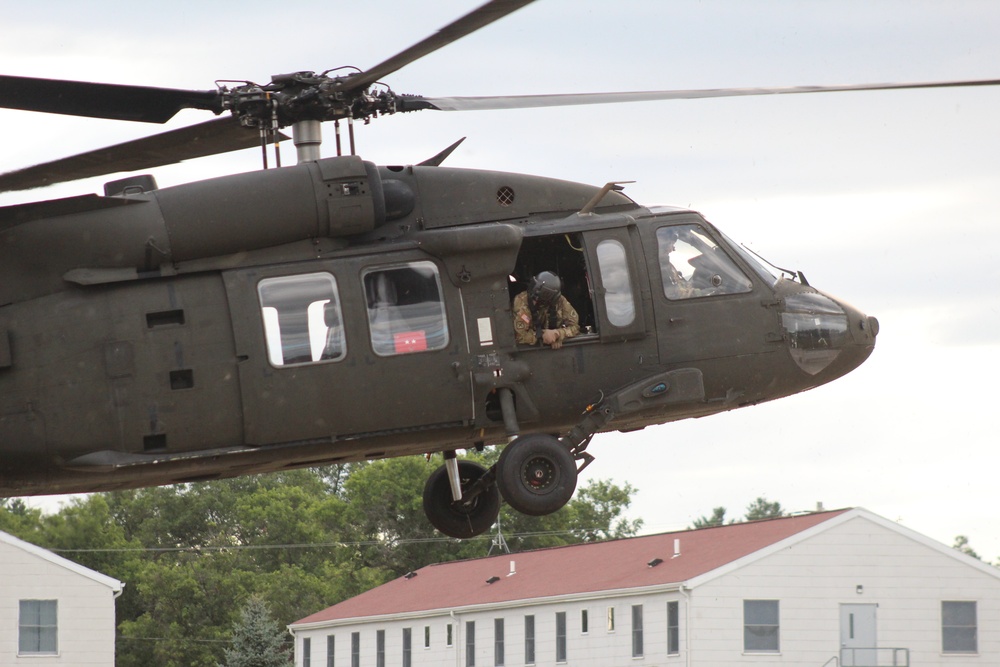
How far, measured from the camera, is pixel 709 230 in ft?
53.9

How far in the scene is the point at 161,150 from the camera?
52.4ft

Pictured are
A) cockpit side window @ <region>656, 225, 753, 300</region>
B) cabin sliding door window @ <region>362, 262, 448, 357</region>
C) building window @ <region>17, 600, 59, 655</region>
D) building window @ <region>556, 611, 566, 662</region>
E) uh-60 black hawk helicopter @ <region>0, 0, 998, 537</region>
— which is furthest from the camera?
building window @ <region>556, 611, 566, 662</region>

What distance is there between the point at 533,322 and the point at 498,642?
37.7m

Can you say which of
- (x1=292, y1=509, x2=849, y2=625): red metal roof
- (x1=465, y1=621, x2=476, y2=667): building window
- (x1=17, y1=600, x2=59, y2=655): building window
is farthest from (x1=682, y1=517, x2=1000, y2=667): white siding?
(x1=17, y1=600, x2=59, y2=655): building window

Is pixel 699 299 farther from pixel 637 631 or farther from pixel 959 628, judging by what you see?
pixel 959 628

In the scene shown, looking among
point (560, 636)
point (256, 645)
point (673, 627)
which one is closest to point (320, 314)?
point (673, 627)

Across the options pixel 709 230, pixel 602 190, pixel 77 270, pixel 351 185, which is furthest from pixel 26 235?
pixel 709 230

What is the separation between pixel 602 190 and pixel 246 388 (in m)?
3.87

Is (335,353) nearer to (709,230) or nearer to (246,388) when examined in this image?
(246,388)

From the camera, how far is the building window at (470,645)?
52.8 metres

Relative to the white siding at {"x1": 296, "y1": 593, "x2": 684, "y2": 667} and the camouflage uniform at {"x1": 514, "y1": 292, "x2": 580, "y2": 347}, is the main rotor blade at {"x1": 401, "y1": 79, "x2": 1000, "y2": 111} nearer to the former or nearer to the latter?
the camouflage uniform at {"x1": 514, "y1": 292, "x2": 580, "y2": 347}

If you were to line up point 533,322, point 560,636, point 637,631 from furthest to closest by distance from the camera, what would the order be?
1. point 560,636
2. point 637,631
3. point 533,322

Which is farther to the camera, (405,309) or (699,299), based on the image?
(699,299)

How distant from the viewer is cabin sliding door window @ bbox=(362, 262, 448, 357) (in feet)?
49.0
